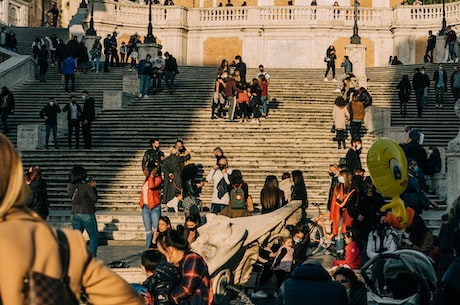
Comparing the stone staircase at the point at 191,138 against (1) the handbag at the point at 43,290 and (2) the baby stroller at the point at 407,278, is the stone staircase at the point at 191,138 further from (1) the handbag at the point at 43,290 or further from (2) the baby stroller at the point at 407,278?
(1) the handbag at the point at 43,290

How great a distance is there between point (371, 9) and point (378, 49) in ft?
6.23

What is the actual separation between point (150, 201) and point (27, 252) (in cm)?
1198

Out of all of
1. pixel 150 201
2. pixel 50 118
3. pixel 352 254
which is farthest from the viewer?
pixel 50 118

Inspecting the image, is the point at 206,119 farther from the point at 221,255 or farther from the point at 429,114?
the point at 221,255

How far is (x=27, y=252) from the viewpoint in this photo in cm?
253

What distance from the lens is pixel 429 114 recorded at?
84.3 ft

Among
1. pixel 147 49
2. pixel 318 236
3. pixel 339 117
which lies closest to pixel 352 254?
pixel 318 236

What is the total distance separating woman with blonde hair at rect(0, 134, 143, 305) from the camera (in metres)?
2.51

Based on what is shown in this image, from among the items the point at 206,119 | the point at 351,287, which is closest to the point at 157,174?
the point at 351,287

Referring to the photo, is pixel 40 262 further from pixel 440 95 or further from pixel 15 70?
pixel 15 70

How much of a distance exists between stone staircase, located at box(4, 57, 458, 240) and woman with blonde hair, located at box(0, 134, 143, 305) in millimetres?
14012

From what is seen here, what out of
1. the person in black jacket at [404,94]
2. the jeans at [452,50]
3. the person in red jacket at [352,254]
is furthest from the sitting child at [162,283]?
the jeans at [452,50]

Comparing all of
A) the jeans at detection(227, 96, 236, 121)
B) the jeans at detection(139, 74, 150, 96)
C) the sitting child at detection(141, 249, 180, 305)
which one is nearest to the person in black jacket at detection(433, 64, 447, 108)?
the jeans at detection(227, 96, 236, 121)

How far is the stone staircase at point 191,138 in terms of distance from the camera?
20.3 m
